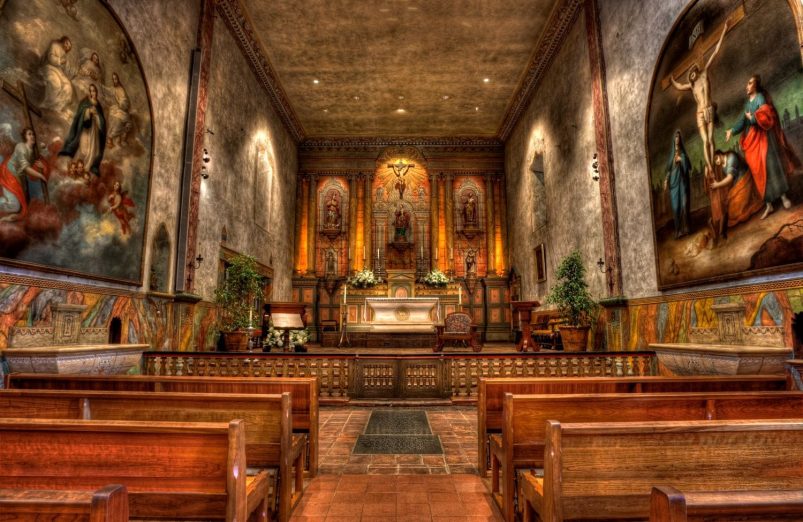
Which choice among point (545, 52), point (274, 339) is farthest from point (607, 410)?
point (545, 52)

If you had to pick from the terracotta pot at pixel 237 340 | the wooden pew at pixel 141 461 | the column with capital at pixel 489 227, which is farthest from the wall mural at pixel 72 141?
the column with capital at pixel 489 227

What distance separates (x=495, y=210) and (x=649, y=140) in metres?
10.7

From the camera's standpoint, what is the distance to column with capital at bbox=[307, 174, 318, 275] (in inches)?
701

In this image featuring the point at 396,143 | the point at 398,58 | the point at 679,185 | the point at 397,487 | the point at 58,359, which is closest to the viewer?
the point at 397,487

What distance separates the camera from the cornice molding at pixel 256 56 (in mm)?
10688

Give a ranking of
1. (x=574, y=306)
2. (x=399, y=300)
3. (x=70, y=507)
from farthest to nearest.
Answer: (x=399, y=300), (x=574, y=306), (x=70, y=507)

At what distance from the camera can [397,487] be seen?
3.46 meters

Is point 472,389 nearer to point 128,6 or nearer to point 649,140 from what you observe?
point 649,140

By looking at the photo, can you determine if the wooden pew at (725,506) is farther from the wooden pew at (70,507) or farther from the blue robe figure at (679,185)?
the blue robe figure at (679,185)

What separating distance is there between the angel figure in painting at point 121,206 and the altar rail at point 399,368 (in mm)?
2078

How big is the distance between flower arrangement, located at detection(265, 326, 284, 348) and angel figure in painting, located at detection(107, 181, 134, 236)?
13.7 ft

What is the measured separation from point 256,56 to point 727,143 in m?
11.5

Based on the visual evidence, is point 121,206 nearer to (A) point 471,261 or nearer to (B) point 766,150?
(B) point 766,150

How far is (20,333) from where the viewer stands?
194 inches
